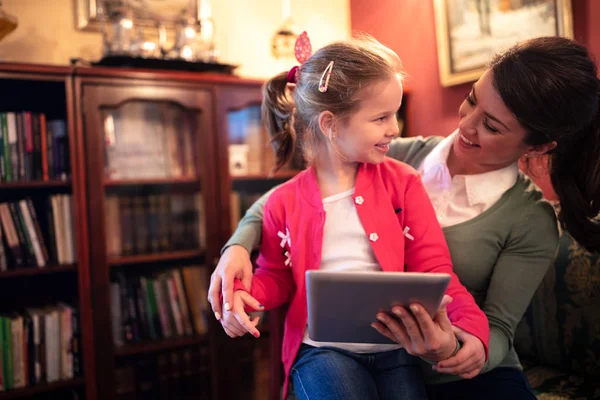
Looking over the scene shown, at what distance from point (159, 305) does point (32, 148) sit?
0.74 m

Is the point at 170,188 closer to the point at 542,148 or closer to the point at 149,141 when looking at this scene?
the point at 149,141

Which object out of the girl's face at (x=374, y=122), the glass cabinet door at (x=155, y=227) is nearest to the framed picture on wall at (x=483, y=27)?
the girl's face at (x=374, y=122)

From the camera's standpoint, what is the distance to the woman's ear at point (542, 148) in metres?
1.14

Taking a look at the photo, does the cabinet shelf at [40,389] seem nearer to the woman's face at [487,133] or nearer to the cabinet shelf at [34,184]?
the cabinet shelf at [34,184]

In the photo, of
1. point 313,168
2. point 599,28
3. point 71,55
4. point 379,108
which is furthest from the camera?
point 71,55

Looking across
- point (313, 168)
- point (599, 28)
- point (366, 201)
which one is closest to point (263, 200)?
point (313, 168)

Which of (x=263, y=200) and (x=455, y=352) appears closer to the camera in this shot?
(x=455, y=352)

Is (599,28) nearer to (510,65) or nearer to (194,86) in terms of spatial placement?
(510,65)

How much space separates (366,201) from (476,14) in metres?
1.41

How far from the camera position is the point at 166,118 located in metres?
2.03

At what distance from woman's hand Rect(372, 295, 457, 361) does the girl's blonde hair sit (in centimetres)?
43

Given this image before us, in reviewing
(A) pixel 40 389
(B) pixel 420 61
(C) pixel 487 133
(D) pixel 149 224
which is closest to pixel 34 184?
(D) pixel 149 224

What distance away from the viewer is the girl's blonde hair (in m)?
1.04

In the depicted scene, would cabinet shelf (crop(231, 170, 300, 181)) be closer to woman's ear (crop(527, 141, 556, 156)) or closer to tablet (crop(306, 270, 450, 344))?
woman's ear (crop(527, 141, 556, 156))
